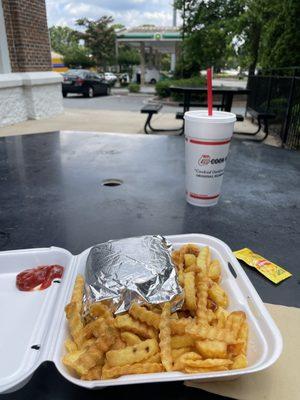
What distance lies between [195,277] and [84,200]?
1055 millimetres

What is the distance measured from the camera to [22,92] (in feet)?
25.3

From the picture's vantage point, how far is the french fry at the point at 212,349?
0.76 meters

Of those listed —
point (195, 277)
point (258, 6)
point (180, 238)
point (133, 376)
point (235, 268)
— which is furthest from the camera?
point (258, 6)

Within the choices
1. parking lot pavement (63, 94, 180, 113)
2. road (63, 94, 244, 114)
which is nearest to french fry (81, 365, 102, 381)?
road (63, 94, 244, 114)

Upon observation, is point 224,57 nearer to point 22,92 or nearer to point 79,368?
point 22,92

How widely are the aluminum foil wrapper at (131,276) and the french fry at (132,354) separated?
12cm

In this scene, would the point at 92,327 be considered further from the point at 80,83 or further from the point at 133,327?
the point at 80,83

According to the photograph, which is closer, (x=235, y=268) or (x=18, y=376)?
(x=18, y=376)

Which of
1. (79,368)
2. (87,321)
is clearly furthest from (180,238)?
(79,368)

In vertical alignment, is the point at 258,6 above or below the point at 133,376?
above

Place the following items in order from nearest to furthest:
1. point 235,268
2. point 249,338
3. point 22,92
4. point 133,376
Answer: point 133,376
point 249,338
point 235,268
point 22,92

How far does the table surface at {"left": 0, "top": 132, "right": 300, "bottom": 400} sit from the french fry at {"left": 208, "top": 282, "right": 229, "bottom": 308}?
0.21 metres

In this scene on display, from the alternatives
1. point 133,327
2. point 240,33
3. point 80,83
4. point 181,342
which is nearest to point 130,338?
point 133,327

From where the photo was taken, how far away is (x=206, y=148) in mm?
1551
